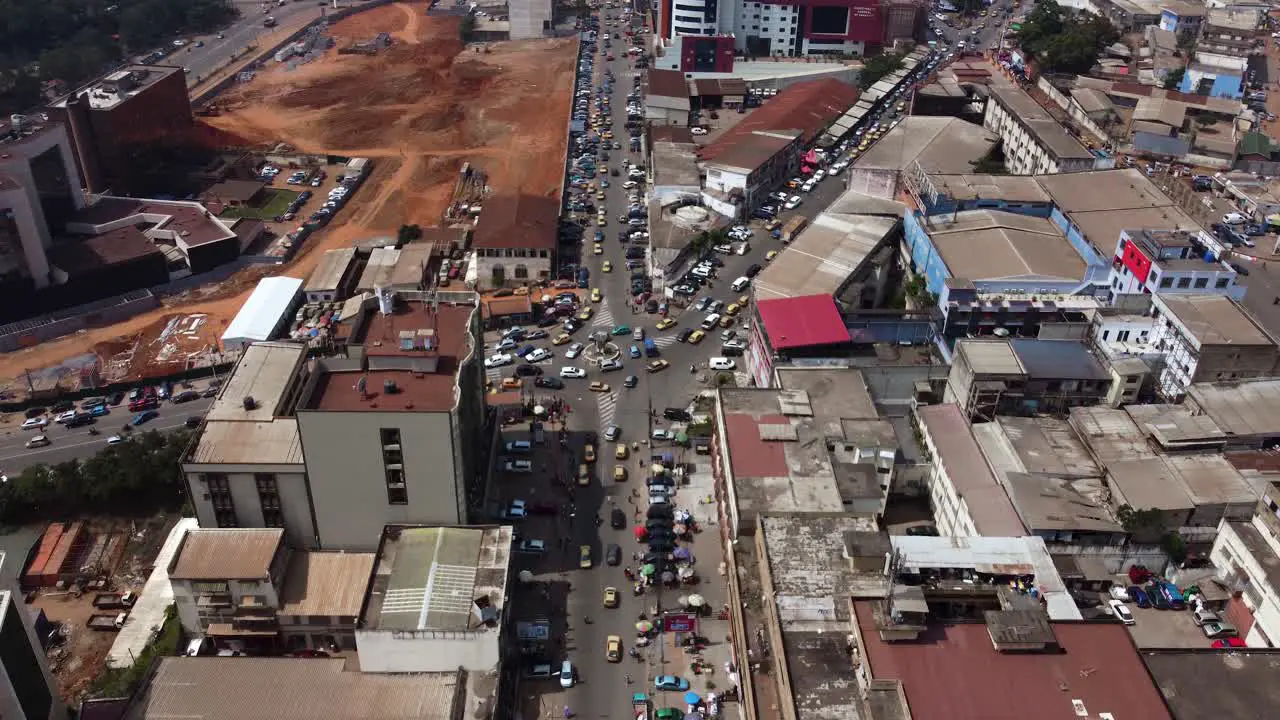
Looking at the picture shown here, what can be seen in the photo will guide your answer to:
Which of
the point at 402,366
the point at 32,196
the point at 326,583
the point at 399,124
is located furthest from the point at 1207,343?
the point at 399,124

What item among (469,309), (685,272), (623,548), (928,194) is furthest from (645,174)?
(623,548)

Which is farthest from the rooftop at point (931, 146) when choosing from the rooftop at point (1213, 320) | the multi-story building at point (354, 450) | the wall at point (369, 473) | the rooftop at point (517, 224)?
the wall at point (369, 473)

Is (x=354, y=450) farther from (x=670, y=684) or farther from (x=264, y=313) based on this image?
(x=264, y=313)


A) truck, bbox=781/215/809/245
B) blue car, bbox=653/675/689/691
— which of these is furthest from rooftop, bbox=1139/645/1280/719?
truck, bbox=781/215/809/245

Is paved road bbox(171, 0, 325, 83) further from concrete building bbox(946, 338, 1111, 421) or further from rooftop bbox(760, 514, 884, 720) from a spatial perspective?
rooftop bbox(760, 514, 884, 720)

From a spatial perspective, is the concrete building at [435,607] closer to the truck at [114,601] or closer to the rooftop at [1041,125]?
the truck at [114,601]

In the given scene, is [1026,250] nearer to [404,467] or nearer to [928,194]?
[928,194]
